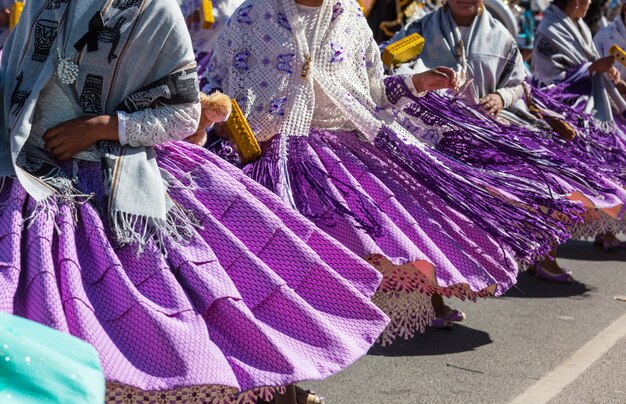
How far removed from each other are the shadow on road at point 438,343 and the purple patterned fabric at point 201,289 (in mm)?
1478

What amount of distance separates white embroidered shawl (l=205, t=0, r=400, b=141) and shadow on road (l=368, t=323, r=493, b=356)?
1.00 metres

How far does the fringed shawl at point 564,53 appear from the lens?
7.91 metres

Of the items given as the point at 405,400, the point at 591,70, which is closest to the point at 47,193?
the point at 405,400

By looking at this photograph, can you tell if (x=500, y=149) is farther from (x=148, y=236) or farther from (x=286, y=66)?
(x=148, y=236)

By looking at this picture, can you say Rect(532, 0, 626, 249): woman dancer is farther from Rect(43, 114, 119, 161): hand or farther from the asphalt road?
Rect(43, 114, 119, 161): hand

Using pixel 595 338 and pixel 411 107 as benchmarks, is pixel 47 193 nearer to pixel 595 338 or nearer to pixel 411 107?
pixel 411 107

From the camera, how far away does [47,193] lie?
11.8 feet

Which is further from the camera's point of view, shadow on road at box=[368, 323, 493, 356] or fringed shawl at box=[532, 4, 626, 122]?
fringed shawl at box=[532, 4, 626, 122]

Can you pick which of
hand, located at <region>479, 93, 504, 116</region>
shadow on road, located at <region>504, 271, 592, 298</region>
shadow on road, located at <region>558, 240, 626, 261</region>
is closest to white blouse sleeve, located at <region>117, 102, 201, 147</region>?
hand, located at <region>479, 93, 504, 116</region>

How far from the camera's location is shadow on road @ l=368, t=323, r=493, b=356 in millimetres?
5379

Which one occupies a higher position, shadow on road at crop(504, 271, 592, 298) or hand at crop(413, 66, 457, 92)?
hand at crop(413, 66, 457, 92)

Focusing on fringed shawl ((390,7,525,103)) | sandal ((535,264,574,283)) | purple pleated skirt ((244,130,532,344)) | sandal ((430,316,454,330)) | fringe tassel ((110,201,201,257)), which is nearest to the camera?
fringe tassel ((110,201,201,257))

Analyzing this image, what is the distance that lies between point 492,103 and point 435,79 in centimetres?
102

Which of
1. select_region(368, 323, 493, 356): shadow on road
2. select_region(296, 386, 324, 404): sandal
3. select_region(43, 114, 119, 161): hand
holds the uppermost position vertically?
select_region(43, 114, 119, 161): hand
